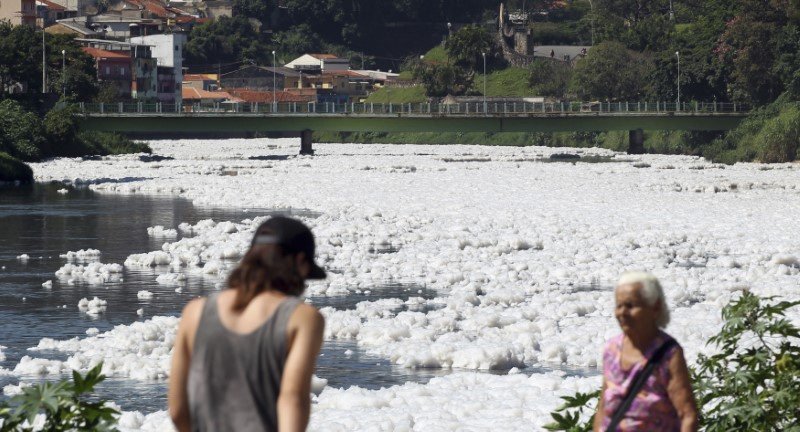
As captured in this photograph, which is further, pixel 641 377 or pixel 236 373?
pixel 641 377

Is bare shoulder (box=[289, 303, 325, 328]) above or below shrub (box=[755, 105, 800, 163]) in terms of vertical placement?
above

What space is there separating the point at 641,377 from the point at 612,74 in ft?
410

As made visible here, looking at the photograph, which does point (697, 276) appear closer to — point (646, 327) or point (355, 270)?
point (355, 270)

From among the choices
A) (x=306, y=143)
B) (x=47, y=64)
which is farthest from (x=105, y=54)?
(x=306, y=143)

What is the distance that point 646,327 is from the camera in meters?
7.85

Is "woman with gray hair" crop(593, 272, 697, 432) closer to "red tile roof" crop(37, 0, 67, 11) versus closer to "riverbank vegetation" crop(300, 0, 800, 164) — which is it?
"riverbank vegetation" crop(300, 0, 800, 164)

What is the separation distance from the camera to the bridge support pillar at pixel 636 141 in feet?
362

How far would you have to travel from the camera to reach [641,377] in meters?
7.85

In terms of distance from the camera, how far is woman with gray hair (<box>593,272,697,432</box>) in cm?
782

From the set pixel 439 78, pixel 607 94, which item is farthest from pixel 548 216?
pixel 439 78

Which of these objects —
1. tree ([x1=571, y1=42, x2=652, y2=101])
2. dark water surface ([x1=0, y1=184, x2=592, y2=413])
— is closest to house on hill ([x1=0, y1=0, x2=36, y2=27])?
tree ([x1=571, y1=42, x2=652, y2=101])

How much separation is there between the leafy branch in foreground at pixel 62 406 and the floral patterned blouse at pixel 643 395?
282cm

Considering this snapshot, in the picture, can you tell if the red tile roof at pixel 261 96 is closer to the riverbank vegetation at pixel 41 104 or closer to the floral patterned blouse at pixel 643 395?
the riverbank vegetation at pixel 41 104

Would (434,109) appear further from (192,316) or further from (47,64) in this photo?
(192,316)
